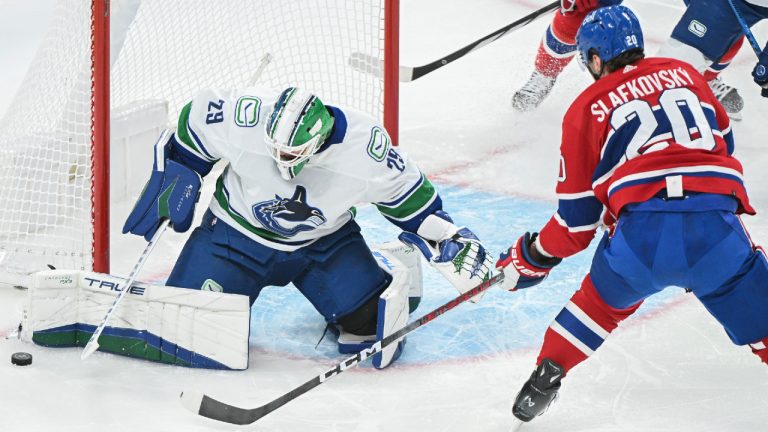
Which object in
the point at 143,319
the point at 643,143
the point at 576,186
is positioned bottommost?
the point at 143,319

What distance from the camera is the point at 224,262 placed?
335 cm

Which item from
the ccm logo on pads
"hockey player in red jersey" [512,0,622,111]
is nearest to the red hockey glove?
"hockey player in red jersey" [512,0,622,111]

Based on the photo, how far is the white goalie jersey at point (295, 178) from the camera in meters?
3.22

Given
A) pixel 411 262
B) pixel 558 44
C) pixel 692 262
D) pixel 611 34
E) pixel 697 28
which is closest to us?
pixel 692 262

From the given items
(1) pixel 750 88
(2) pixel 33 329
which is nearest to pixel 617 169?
(2) pixel 33 329

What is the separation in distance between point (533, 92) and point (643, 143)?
7.84ft

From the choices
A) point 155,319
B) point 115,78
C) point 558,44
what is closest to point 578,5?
point 558,44

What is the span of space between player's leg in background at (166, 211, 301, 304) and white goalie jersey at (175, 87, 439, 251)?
3cm

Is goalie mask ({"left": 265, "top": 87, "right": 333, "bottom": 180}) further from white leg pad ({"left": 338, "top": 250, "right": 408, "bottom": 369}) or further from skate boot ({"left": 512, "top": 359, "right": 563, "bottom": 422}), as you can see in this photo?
skate boot ({"left": 512, "top": 359, "right": 563, "bottom": 422})

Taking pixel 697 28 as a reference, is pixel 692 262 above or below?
below

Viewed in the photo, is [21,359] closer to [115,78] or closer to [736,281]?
[115,78]

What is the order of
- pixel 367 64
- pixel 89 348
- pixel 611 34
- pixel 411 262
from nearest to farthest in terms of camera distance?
pixel 611 34
pixel 89 348
pixel 411 262
pixel 367 64

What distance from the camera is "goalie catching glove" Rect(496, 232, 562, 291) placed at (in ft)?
10.00

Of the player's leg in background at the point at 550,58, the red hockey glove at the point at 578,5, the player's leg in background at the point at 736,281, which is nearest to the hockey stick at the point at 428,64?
the player's leg in background at the point at 550,58
